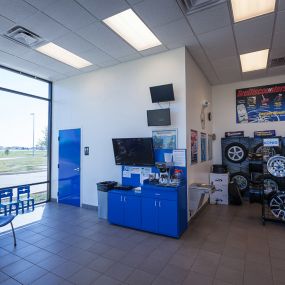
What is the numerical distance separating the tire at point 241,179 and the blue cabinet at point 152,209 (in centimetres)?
286

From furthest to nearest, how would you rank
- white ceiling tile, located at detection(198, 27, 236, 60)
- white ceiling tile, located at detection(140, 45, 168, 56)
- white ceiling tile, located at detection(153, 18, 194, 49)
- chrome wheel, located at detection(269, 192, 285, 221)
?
1. white ceiling tile, located at detection(140, 45, 168, 56)
2. chrome wheel, located at detection(269, 192, 285, 221)
3. white ceiling tile, located at detection(198, 27, 236, 60)
4. white ceiling tile, located at detection(153, 18, 194, 49)

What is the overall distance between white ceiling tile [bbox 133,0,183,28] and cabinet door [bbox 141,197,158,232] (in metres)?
2.98

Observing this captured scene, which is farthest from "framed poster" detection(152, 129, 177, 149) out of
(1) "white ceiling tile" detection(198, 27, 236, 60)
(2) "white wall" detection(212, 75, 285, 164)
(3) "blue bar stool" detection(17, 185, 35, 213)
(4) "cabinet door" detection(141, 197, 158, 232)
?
(3) "blue bar stool" detection(17, 185, 35, 213)

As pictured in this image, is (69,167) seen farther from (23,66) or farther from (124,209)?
(23,66)

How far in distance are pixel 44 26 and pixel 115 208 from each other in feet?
11.4

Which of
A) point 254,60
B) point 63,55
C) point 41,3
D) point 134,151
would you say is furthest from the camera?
point 254,60

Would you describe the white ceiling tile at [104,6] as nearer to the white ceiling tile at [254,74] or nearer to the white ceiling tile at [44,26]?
the white ceiling tile at [44,26]

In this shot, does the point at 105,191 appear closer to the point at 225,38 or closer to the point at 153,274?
the point at 153,274

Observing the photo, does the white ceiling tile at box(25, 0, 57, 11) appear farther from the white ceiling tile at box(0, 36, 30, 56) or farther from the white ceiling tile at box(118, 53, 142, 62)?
the white ceiling tile at box(118, 53, 142, 62)

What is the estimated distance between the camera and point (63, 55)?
4.54 m

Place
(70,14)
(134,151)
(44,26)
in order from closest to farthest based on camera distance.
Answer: (70,14), (44,26), (134,151)

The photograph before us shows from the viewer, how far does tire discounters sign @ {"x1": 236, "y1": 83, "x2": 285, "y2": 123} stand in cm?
563

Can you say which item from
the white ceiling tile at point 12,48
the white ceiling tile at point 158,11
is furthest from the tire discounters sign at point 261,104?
the white ceiling tile at point 12,48

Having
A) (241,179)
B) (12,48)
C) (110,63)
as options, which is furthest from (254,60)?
(12,48)
